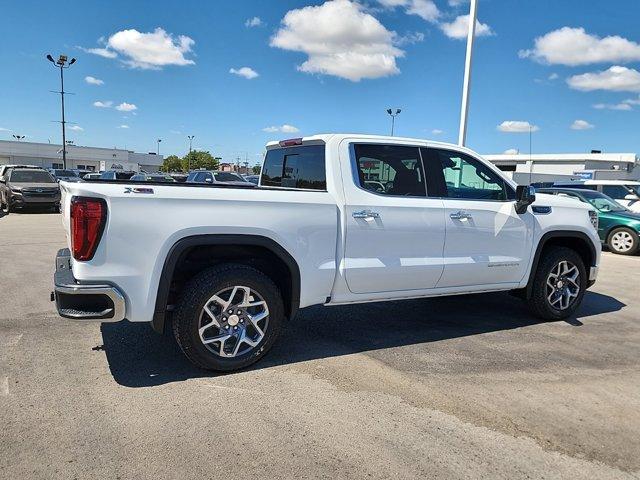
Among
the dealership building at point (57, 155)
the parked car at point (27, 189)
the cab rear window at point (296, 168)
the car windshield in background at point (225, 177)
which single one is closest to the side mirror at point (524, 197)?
the cab rear window at point (296, 168)

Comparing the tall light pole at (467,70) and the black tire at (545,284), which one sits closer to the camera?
the black tire at (545,284)

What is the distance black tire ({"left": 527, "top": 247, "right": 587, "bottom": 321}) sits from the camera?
5539mm

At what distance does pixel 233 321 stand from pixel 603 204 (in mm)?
11820

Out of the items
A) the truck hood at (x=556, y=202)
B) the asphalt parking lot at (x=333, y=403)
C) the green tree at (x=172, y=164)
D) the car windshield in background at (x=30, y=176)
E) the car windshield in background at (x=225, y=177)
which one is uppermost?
the green tree at (x=172, y=164)

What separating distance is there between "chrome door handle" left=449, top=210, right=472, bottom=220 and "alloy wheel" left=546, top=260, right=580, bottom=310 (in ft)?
4.77

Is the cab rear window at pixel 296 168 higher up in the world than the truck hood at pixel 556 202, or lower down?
higher up

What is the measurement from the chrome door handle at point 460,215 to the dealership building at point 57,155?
88.8m

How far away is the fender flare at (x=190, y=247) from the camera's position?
11.8 ft

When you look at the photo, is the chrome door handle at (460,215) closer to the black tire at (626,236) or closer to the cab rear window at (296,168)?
the cab rear window at (296,168)

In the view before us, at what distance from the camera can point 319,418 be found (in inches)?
130

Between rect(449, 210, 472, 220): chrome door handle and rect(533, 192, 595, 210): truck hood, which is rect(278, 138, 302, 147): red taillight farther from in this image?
rect(533, 192, 595, 210): truck hood

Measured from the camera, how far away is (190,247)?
3.67 m

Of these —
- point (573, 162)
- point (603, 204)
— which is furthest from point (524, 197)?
point (573, 162)

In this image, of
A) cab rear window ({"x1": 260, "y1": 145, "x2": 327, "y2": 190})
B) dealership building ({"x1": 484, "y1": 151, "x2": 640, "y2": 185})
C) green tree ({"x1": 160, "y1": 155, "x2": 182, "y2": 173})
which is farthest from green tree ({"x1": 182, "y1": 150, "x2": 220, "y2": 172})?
cab rear window ({"x1": 260, "y1": 145, "x2": 327, "y2": 190})
